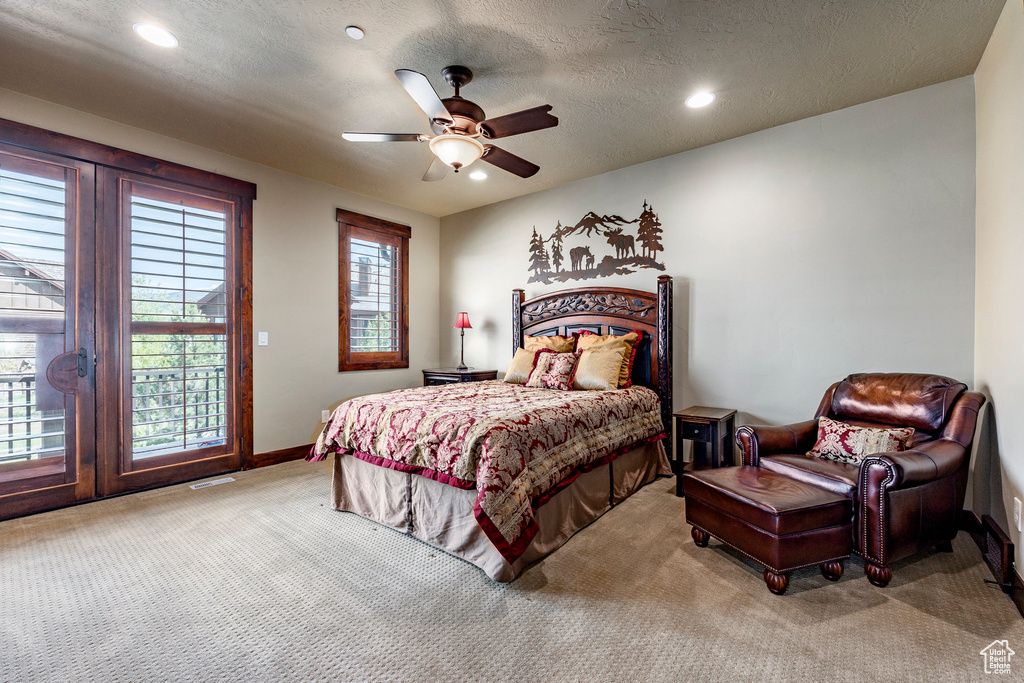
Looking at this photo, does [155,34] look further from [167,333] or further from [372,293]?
[372,293]

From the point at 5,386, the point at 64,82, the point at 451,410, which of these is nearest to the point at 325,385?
the point at 5,386

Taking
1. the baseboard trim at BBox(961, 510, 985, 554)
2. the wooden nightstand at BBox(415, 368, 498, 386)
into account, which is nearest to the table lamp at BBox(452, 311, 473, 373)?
the wooden nightstand at BBox(415, 368, 498, 386)

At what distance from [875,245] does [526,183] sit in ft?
9.92

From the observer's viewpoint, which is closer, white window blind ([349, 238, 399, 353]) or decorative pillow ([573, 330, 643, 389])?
decorative pillow ([573, 330, 643, 389])

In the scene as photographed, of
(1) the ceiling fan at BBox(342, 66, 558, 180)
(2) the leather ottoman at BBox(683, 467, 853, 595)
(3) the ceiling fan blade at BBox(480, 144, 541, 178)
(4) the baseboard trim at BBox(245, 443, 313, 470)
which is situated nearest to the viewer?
(2) the leather ottoman at BBox(683, 467, 853, 595)

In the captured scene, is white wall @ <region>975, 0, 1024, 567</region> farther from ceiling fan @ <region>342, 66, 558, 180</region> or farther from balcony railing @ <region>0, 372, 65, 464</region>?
balcony railing @ <region>0, 372, 65, 464</region>

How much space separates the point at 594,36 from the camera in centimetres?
236

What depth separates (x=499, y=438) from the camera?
7.11ft

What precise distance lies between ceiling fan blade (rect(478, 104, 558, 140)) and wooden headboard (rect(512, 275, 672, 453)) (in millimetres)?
1912

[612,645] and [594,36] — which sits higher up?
[594,36]

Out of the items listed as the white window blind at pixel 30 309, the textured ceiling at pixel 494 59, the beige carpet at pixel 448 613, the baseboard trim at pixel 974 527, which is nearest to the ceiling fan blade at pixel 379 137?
the textured ceiling at pixel 494 59

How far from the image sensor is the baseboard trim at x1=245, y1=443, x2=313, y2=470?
4.03m

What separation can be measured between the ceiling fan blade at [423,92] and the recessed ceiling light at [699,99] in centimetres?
170

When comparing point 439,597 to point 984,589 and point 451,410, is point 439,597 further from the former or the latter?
point 984,589
